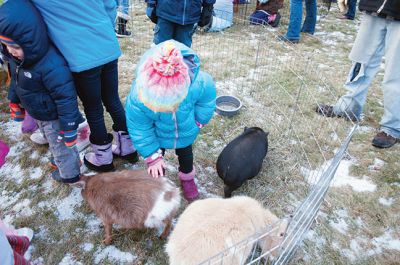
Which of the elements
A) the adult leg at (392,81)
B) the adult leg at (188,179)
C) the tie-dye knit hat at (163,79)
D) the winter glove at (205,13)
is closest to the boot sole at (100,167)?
the adult leg at (188,179)

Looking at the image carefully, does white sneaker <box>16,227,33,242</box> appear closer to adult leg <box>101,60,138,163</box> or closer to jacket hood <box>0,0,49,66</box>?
adult leg <box>101,60,138,163</box>

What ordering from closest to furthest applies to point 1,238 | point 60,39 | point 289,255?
1. point 1,238
2. point 60,39
3. point 289,255

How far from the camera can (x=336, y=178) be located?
2.81m

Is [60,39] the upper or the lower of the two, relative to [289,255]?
upper

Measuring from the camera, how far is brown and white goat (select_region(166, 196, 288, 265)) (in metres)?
1.66

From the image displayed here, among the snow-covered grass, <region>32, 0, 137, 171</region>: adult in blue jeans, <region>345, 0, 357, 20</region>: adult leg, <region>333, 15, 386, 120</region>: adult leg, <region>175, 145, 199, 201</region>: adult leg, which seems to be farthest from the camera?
<region>345, 0, 357, 20</region>: adult leg

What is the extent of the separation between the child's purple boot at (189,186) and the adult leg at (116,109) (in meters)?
0.56

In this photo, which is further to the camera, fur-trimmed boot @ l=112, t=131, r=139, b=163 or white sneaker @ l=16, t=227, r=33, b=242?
fur-trimmed boot @ l=112, t=131, r=139, b=163

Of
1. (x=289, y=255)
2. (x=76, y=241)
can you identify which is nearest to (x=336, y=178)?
(x=289, y=255)

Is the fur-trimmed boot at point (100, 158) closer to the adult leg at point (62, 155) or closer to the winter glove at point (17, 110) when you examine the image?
the adult leg at point (62, 155)

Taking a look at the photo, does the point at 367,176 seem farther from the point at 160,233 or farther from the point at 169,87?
the point at 169,87

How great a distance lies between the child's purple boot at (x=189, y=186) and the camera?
2.52 meters

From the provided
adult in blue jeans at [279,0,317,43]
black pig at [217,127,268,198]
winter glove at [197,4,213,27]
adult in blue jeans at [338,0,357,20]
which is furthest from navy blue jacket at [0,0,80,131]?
adult in blue jeans at [338,0,357,20]

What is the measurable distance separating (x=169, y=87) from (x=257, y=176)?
4.63 feet
